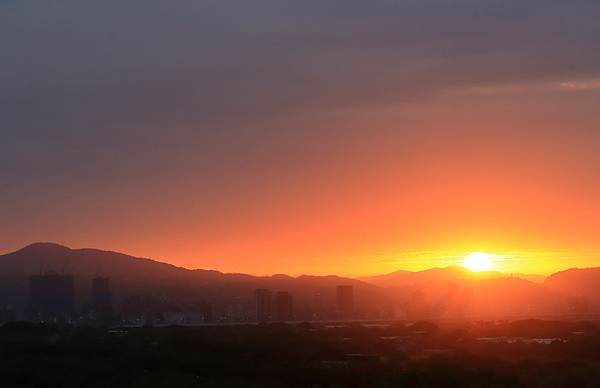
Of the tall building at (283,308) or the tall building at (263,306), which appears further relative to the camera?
the tall building at (263,306)

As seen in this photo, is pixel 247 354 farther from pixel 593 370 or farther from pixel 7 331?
pixel 7 331

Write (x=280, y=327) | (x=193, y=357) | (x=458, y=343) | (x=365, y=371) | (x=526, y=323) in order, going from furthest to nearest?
(x=526, y=323), (x=280, y=327), (x=458, y=343), (x=193, y=357), (x=365, y=371)

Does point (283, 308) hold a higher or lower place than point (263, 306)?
lower

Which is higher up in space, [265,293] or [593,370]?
[265,293]

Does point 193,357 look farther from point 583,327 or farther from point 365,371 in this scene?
point 583,327

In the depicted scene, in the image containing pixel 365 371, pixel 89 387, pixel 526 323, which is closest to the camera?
A: pixel 89 387

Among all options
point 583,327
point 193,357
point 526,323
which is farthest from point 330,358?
point 526,323

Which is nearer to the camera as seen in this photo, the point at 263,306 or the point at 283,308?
the point at 283,308

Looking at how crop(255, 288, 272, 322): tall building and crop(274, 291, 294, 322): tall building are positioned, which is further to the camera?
crop(255, 288, 272, 322): tall building

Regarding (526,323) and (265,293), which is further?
(265,293)
